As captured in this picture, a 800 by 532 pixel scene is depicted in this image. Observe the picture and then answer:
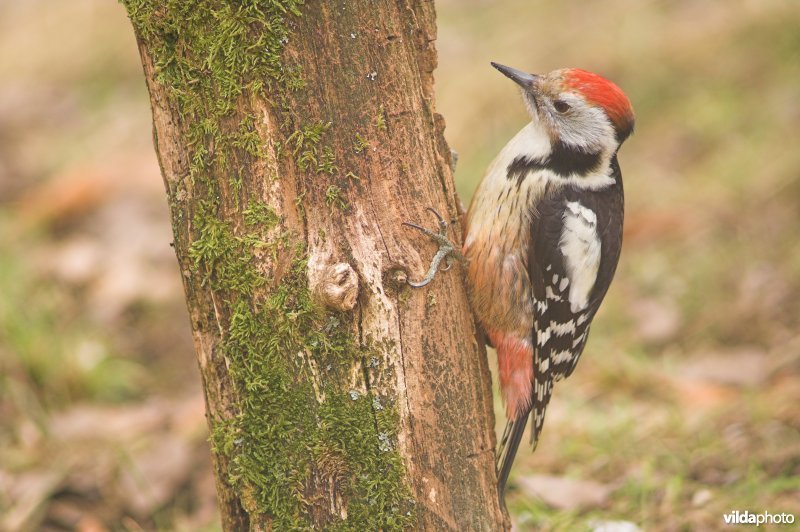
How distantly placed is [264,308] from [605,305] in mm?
3851

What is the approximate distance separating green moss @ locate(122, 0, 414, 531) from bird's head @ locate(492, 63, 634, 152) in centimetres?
120

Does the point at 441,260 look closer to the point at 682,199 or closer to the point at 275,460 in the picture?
the point at 275,460

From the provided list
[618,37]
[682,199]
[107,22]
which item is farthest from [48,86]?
[682,199]

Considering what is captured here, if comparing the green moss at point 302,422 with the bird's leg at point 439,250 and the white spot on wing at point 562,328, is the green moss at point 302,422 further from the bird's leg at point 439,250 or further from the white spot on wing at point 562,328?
the white spot on wing at point 562,328

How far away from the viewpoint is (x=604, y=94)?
3018mm

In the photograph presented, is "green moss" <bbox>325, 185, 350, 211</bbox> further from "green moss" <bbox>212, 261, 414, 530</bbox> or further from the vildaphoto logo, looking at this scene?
the vildaphoto logo

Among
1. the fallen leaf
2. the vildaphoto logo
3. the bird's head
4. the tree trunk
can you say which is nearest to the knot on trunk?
the tree trunk

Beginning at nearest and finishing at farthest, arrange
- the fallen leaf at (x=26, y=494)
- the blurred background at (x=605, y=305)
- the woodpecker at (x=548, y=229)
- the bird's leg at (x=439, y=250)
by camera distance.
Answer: the bird's leg at (x=439, y=250) < the woodpecker at (x=548, y=229) < the fallen leaf at (x=26, y=494) < the blurred background at (x=605, y=305)

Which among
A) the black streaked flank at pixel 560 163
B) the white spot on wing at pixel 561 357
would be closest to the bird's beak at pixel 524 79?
the black streaked flank at pixel 560 163

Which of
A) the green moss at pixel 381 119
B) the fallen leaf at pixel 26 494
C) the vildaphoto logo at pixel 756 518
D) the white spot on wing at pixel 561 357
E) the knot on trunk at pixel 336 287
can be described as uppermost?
the green moss at pixel 381 119

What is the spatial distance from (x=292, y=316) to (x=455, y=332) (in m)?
→ 0.49

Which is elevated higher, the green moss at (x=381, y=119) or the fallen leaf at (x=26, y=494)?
the green moss at (x=381, y=119)

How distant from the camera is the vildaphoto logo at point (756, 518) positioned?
306cm

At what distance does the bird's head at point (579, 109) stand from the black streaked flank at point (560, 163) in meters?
0.02
